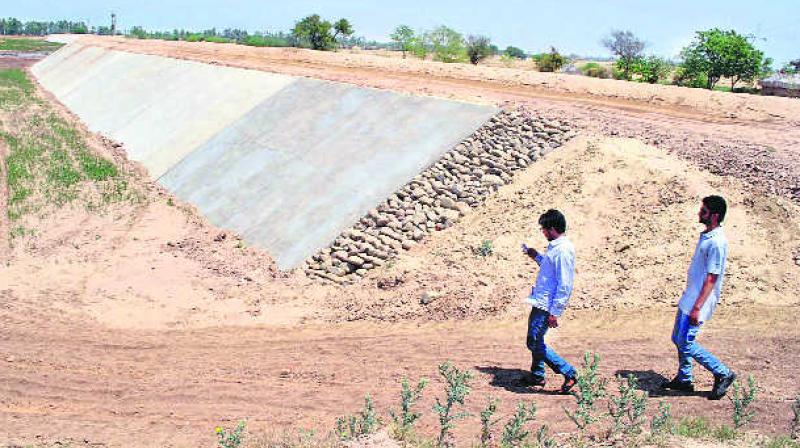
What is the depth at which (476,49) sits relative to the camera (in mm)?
51688

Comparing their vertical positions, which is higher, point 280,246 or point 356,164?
point 356,164

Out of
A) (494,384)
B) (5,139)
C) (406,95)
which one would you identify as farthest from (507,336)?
(5,139)

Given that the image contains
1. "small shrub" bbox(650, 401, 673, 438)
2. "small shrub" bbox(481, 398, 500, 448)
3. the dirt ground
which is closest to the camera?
"small shrub" bbox(650, 401, 673, 438)

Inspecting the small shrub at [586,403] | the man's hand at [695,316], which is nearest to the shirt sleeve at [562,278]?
the small shrub at [586,403]

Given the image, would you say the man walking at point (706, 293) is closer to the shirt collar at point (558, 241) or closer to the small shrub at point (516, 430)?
the shirt collar at point (558, 241)

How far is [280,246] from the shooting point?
44.8ft

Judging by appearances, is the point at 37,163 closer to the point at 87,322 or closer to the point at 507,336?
the point at 87,322

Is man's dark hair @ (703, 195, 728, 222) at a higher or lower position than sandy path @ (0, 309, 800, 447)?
higher

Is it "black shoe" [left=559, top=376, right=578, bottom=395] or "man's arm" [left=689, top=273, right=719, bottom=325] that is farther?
"black shoe" [left=559, top=376, right=578, bottom=395]

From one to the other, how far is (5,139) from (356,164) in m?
16.9

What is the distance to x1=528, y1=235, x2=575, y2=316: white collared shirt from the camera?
7043 mm

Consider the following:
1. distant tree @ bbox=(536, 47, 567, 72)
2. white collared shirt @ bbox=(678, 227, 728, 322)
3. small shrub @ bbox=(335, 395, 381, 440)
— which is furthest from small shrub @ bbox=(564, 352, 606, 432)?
distant tree @ bbox=(536, 47, 567, 72)

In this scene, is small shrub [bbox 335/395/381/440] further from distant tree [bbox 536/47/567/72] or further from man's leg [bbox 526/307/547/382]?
distant tree [bbox 536/47/567/72]

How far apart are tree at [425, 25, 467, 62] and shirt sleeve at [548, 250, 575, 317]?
4313 centimetres
